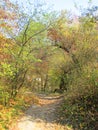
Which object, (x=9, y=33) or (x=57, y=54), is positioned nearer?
(x=9, y=33)

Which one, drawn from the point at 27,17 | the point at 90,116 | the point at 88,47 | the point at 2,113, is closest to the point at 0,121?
the point at 2,113

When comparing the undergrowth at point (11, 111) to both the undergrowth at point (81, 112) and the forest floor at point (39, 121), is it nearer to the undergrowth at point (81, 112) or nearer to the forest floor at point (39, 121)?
the forest floor at point (39, 121)

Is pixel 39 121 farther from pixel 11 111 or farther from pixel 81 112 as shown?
pixel 81 112

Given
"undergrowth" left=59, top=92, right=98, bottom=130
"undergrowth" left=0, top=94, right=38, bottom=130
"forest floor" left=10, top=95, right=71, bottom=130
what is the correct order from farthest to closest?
"undergrowth" left=59, top=92, right=98, bottom=130 → "forest floor" left=10, top=95, right=71, bottom=130 → "undergrowth" left=0, top=94, right=38, bottom=130

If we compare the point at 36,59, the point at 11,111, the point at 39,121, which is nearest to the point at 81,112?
A: the point at 39,121

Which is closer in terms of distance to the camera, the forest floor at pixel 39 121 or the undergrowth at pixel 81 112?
the forest floor at pixel 39 121

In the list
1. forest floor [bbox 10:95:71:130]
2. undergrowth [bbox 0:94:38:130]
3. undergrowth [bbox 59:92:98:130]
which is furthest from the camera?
undergrowth [bbox 59:92:98:130]

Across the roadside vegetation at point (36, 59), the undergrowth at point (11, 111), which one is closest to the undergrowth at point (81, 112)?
the roadside vegetation at point (36, 59)

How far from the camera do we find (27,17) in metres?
14.4

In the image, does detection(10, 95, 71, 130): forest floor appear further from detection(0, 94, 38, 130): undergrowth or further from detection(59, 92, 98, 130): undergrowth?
detection(59, 92, 98, 130): undergrowth

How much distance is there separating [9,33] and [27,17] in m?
1.50

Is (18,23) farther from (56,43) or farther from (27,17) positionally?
(56,43)

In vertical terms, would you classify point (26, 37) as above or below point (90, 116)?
above

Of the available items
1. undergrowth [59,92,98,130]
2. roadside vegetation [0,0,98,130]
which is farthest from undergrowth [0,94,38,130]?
undergrowth [59,92,98,130]
